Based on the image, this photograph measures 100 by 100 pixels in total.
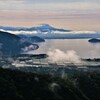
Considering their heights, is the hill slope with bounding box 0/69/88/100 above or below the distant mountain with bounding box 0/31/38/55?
above

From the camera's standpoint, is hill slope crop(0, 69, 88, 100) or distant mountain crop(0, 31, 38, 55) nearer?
hill slope crop(0, 69, 88, 100)

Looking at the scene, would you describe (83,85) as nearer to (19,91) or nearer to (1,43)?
(19,91)

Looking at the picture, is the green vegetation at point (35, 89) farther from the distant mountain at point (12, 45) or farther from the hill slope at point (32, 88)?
the distant mountain at point (12, 45)

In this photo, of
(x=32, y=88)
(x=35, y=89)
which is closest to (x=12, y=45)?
(x=32, y=88)

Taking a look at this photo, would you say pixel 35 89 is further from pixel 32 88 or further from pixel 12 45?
pixel 12 45

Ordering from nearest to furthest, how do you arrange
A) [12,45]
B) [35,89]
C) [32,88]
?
[35,89] < [32,88] < [12,45]

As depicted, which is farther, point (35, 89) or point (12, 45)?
point (12, 45)

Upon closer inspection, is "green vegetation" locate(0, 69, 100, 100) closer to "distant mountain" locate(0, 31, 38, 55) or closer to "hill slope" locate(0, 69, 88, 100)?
"hill slope" locate(0, 69, 88, 100)

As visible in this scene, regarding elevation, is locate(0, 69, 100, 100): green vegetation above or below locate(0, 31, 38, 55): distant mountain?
above

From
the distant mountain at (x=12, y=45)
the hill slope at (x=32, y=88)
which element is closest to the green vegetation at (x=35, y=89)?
the hill slope at (x=32, y=88)

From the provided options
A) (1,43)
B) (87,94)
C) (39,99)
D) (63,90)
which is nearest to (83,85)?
(87,94)

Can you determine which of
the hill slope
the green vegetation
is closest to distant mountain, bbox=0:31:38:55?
the green vegetation
